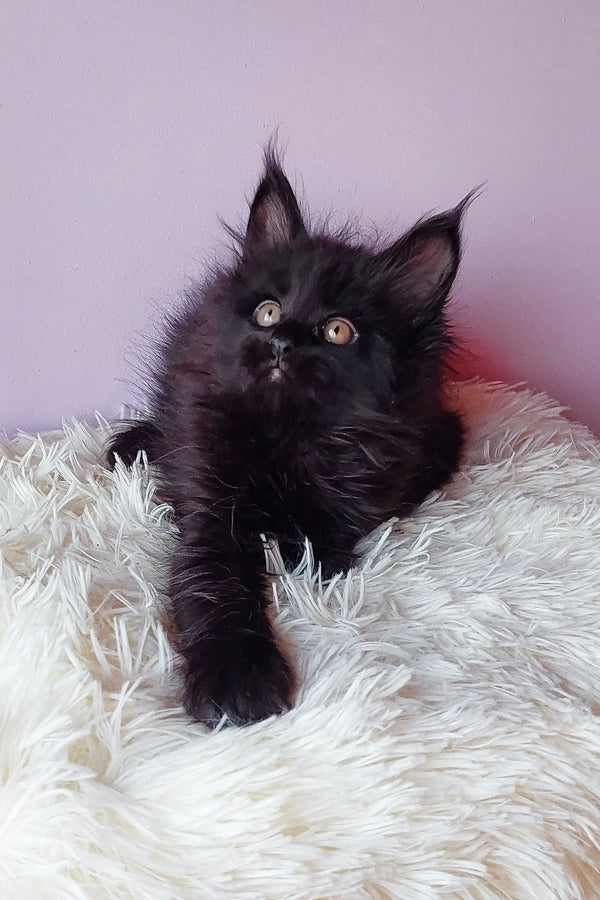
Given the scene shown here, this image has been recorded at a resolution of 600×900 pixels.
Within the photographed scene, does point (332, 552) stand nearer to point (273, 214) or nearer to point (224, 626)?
point (224, 626)

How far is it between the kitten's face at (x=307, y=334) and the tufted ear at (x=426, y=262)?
0.03 meters

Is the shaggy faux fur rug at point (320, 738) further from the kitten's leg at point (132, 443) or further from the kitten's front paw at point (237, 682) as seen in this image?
the kitten's leg at point (132, 443)

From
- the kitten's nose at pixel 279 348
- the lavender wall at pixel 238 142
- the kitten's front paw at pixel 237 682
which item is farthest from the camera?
the lavender wall at pixel 238 142

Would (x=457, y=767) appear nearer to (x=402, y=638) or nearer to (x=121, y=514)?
(x=402, y=638)

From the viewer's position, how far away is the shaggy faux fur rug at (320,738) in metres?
0.53

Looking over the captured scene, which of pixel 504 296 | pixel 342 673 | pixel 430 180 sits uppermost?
pixel 430 180

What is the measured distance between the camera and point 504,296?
1436mm

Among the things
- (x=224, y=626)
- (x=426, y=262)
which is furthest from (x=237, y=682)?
(x=426, y=262)

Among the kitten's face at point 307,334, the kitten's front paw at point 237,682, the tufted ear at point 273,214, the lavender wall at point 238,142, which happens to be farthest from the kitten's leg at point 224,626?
the lavender wall at point 238,142

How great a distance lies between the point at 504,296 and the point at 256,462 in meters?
0.78

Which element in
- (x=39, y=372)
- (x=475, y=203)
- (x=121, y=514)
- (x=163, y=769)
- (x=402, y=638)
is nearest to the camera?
(x=163, y=769)

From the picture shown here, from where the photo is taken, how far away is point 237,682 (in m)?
0.66

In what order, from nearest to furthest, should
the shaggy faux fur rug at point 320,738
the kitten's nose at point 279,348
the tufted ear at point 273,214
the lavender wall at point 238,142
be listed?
the shaggy faux fur rug at point 320,738 → the kitten's nose at point 279,348 → the tufted ear at point 273,214 → the lavender wall at point 238,142

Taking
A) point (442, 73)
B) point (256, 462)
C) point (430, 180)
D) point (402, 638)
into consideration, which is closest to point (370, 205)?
point (430, 180)
